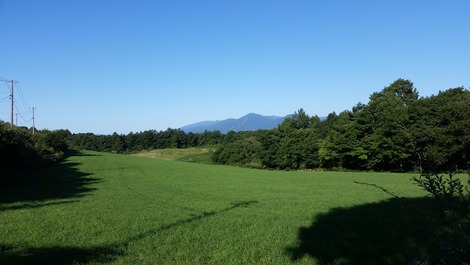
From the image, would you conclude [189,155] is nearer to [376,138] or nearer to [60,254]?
[376,138]

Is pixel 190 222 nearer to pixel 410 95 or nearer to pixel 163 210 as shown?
pixel 163 210

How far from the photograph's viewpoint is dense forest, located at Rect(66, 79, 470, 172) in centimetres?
4688

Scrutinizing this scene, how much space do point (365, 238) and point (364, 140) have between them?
5151 centimetres

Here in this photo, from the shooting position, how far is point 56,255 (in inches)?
322

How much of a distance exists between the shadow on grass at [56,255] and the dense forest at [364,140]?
21945mm

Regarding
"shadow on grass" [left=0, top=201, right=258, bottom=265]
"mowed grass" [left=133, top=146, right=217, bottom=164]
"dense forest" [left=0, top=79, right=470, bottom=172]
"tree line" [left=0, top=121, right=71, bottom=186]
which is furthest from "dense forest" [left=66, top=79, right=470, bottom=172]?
"tree line" [left=0, top=121, right=71, bottom=186]

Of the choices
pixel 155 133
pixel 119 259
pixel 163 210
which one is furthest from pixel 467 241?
pixel 155 133

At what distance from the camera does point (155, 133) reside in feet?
498

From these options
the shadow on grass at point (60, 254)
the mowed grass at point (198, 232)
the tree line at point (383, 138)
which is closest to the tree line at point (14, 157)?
the mowed grass at point (198, 232)

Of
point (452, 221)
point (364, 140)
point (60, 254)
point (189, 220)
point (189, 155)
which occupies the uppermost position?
point (364, 140)

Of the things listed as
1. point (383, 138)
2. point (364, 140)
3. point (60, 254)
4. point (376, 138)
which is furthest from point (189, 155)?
point (60, 254)

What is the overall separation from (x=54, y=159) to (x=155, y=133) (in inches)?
4036

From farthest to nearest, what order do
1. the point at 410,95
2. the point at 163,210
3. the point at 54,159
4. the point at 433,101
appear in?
the point at 410,95
the point at 433,101
the point at 54,159
the point at 163,210

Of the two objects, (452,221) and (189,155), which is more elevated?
(452,221)
